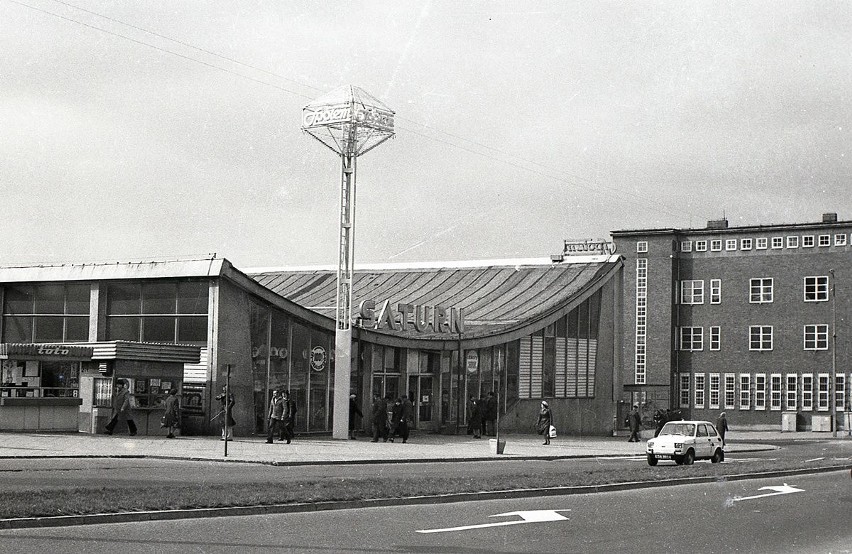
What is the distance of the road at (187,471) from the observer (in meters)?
19.1

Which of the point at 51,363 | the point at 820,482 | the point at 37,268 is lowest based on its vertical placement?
the point at 820,482

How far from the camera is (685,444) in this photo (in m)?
31.3

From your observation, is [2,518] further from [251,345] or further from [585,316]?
[585,316]

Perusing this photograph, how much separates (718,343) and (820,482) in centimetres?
5444

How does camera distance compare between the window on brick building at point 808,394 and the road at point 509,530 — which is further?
the window on brick building at point 808,394

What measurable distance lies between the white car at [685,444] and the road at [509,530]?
11530 millimetres

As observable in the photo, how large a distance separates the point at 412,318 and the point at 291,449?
1423 centimetres

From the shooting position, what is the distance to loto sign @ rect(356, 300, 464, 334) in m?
41.1

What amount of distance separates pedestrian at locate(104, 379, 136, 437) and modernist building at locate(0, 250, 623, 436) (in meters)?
0.33

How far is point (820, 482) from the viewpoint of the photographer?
2505 cm

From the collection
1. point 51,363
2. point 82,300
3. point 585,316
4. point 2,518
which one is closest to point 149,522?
point 2,518

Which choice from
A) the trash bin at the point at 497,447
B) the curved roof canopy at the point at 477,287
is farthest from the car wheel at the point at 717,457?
the curved roof canopy at the point at 477,287

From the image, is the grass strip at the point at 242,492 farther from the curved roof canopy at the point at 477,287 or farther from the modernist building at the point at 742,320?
the modernist building at the point at 742,320

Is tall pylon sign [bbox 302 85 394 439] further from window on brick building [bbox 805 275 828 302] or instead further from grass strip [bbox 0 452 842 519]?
window on brick building [bbox 805 275 828 302]
